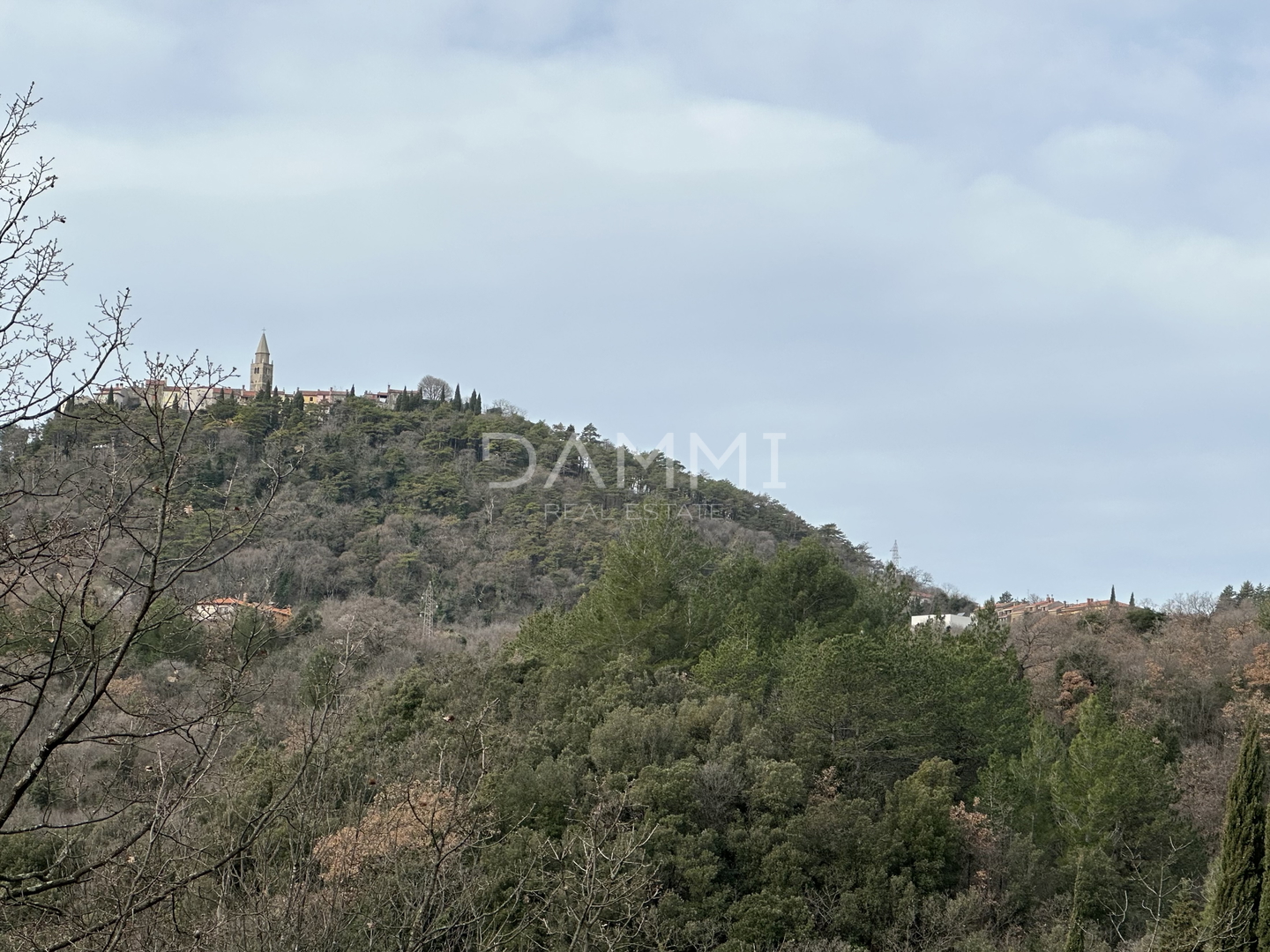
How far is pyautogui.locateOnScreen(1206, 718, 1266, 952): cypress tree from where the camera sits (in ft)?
50.7

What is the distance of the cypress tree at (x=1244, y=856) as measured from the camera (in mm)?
15455

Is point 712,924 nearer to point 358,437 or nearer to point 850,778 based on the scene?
point 850,778

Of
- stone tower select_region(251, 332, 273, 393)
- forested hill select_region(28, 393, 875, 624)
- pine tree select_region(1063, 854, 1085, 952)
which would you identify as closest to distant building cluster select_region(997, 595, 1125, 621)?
forested hill select_region(28, 393, 875, 624)

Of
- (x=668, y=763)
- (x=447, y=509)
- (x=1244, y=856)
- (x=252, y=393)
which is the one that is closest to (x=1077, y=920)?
(x=1244, y=856)

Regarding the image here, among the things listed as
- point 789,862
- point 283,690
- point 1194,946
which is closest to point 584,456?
point 283,690

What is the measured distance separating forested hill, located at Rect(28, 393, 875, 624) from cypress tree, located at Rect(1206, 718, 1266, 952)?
29.2m

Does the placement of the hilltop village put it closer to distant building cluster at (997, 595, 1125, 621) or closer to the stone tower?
the stone tower

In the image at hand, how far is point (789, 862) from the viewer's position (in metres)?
21.5

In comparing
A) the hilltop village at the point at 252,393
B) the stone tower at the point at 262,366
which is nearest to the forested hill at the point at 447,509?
the hilltop village at the point at 252,393

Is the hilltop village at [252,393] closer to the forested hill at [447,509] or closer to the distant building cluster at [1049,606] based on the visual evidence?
the forested hill at [447,509]

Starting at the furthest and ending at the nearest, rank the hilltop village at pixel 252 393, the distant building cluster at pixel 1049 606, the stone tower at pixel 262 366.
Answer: the stone tower at pixel 262 366 → the distant building cluster at pixel 1049 606 → the hilltop village at pixel 252 393

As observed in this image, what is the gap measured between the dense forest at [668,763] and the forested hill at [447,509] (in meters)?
10.5

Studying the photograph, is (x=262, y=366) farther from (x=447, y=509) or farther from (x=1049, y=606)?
(x=1049, y=606)

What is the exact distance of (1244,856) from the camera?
15.8 metres
